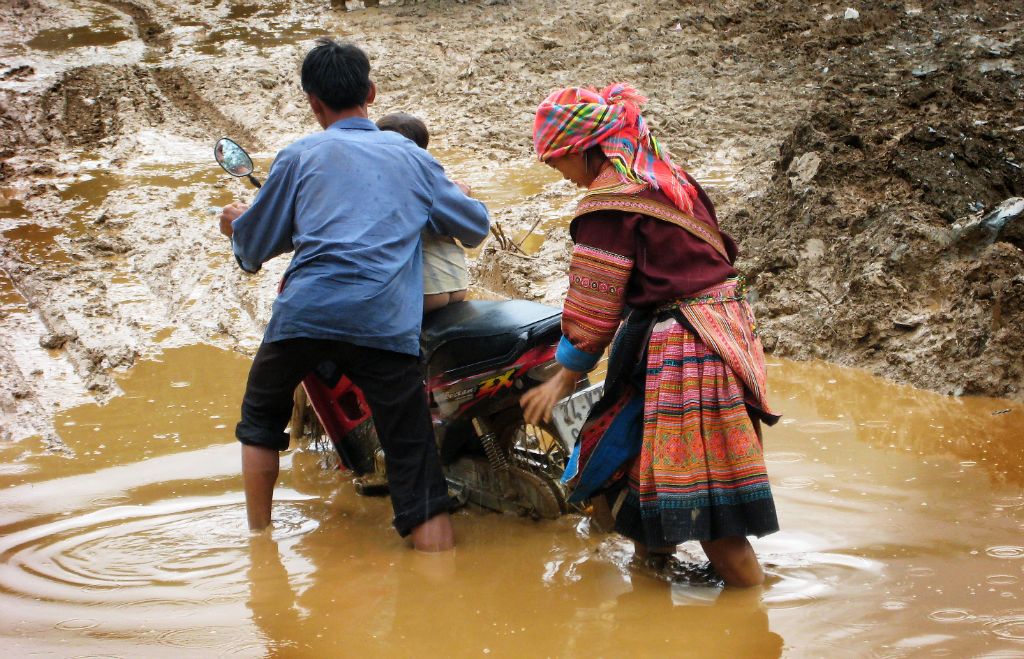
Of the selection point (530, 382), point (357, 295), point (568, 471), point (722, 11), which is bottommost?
point (568, 471)

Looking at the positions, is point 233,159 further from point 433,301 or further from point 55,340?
A: point 55,340

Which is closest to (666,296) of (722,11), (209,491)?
(209,491)

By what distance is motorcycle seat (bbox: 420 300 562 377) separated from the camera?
3215 millimetres

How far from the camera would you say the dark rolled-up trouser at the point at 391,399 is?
319cm

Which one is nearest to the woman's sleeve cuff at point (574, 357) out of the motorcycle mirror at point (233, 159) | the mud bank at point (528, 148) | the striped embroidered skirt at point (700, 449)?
the striped embroidered skirt at point (700, 449)

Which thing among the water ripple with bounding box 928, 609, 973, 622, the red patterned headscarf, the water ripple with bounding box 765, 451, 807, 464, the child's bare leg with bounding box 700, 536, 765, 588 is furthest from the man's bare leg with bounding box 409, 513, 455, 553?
the water ripple with bounding box 928, 609, 973, 622

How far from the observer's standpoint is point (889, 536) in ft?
10.3

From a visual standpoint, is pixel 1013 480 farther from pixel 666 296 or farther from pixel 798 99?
pixel 798 99

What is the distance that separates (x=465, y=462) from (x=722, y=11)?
30.7 feet

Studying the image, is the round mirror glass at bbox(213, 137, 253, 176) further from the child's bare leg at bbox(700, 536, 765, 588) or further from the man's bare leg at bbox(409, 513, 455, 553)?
the child's bare leg at bbox(700, 536, 765, 588)

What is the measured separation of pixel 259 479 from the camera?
3.43 m

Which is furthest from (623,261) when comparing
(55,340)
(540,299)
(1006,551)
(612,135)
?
Answer: (55,340)

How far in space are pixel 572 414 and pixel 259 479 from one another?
45.1 inches

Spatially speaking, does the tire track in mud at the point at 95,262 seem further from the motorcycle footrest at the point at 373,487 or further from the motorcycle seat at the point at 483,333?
the motorcycle seat at the point at 483,333
